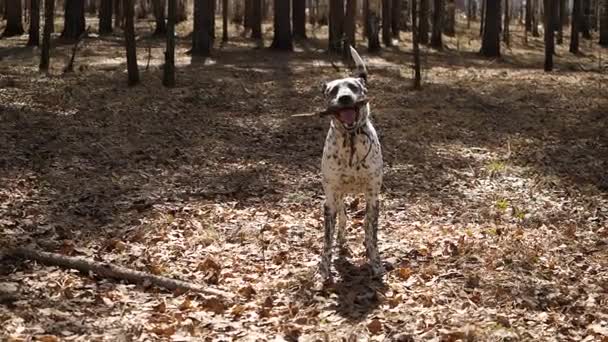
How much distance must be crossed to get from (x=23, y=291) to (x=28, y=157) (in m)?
5.52

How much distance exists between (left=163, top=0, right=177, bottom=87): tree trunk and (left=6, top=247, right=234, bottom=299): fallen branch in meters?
10.0

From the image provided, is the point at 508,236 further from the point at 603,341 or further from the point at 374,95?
the point at 374,95

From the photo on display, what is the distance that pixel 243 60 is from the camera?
76.4 feet

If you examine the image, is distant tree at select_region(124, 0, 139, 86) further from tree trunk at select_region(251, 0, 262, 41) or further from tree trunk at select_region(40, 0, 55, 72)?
tree trunk at select_region(251, 0, 262, 41)

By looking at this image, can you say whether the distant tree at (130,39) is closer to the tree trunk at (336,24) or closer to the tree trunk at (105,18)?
the tree trunk at (336,24)

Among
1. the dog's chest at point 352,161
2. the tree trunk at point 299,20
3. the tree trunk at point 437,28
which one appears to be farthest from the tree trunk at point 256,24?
the dog's chest at point 352,161

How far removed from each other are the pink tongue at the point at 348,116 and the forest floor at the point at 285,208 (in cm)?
174

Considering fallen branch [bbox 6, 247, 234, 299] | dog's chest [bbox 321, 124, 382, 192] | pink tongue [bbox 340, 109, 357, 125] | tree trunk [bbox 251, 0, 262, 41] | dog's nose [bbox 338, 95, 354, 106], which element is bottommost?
fallen branch [bbox 6, 247, 234, 299]

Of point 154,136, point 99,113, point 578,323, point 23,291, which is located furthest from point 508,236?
point 99,113

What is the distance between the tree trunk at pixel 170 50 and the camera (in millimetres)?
16188

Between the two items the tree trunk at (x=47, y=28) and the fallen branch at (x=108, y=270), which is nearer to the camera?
the fallen branch at (x=108, y=270)

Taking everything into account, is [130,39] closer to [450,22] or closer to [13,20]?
[13,20]

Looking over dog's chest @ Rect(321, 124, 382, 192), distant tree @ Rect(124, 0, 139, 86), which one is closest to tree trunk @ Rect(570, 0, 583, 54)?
distant tree @ Rect(124, 0, 139, 86)

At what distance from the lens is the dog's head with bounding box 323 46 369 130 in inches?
249
